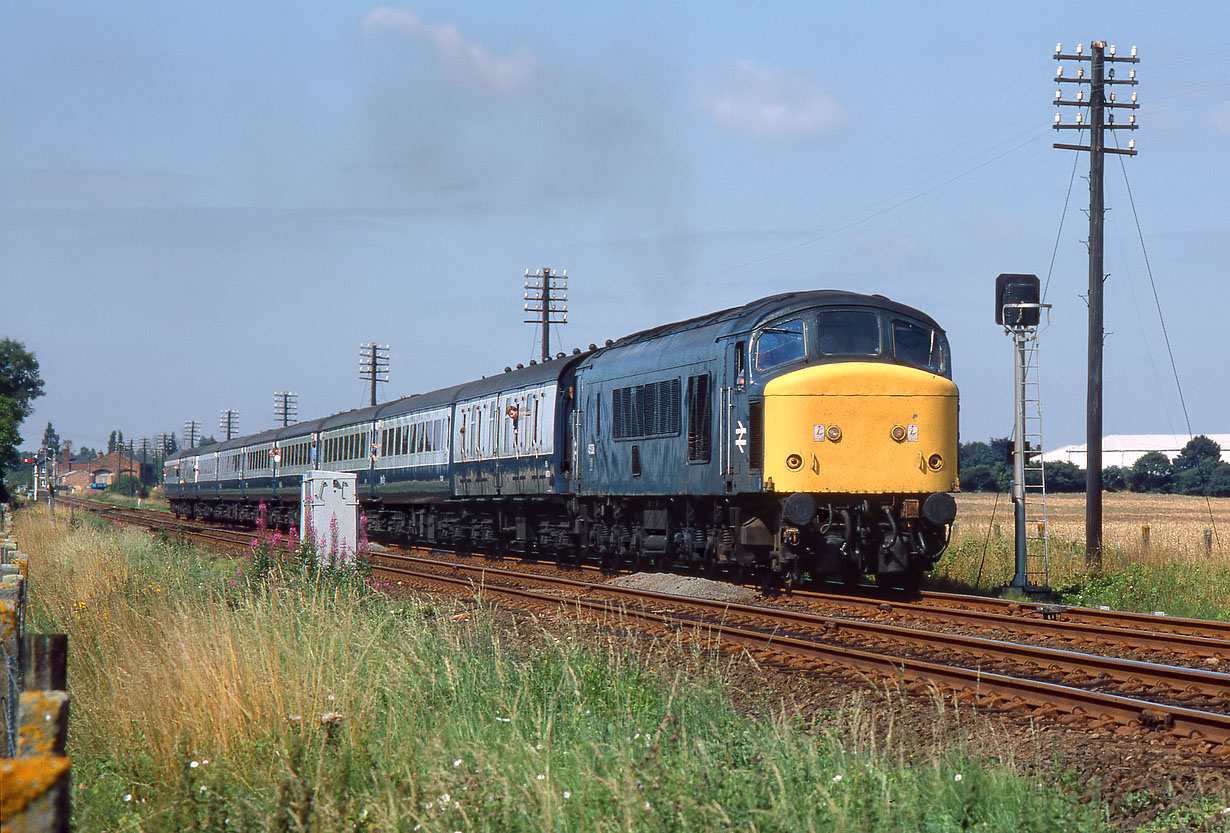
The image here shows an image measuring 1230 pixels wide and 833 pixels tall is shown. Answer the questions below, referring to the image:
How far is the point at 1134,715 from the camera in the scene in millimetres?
8250

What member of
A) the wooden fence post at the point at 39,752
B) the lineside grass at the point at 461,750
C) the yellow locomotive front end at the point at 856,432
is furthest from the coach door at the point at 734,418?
the wooden fence post at the point at 39,752

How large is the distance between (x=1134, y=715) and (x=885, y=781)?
3592 millimetres

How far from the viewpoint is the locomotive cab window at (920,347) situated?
16.6 metres

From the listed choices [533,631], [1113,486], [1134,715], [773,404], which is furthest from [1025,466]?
[1113,486]

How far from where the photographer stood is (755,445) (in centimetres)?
1595

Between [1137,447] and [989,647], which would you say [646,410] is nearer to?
[989,647]

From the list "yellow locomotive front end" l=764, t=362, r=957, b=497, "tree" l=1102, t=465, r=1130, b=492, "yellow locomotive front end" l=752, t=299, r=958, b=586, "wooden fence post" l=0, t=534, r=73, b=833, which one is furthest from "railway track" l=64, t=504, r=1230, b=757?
"tree" l=1102, t=465, r=1130, b=492

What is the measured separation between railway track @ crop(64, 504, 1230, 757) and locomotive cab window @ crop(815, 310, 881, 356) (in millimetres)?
3140

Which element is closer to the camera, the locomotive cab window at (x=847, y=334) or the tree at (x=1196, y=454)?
the locomotive cab window at (x=847, y=334)

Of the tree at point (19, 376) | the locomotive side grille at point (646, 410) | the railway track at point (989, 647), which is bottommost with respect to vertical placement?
the railway track at point (989, 647)

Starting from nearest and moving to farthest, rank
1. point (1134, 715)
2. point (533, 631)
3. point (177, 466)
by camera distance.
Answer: point (1134, 715), point (533, 631), point (177, 466)

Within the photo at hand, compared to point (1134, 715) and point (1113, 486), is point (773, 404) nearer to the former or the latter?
point (1134, 715)

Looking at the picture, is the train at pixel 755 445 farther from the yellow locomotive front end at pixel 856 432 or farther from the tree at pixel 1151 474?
the tree at pixel 1151 474

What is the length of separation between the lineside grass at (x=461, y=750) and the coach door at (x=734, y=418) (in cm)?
686
